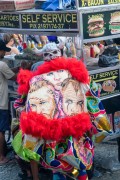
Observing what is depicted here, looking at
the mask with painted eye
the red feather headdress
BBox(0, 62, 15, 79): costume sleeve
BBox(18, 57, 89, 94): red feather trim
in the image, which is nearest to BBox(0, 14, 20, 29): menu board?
BBox(0, 62, 15, 79): costume sleeve

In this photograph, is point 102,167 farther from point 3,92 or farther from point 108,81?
point 3,92

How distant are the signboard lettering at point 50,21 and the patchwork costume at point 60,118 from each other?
2.11 feet

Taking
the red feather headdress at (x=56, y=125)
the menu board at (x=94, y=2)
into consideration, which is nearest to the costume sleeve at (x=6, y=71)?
the menu board at (x=94, y=2)

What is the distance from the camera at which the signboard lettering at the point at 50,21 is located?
503 cm

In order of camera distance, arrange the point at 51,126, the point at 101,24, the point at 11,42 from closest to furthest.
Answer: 1. the point at 51,126
2. the point at 101,24
3. the point at 11,42

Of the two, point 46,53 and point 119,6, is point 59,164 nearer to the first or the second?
point 46,53

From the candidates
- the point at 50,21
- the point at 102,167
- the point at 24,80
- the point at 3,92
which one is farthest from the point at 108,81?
the point at 3,92

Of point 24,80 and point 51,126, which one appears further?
point 24,80

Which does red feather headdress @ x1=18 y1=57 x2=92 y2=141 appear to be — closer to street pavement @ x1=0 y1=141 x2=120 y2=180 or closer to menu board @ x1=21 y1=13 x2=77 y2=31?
menu board @ x1=21 y1=13 x2=77 y2=31

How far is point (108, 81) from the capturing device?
212 inches

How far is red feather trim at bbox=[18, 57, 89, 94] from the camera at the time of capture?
4492 millimetres

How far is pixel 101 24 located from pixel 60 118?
1454 mm

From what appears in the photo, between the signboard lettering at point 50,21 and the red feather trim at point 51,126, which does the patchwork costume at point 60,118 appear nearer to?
the red feather trim at point 51,126

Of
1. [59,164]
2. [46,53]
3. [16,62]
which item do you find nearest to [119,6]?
[46,53]
